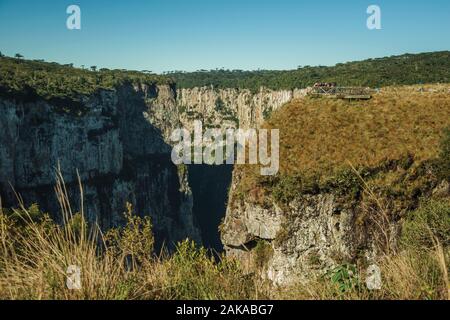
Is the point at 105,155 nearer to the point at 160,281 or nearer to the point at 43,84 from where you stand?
the point at 43,84

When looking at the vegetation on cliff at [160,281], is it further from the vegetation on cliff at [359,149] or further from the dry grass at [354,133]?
the dry grass at [354,133]

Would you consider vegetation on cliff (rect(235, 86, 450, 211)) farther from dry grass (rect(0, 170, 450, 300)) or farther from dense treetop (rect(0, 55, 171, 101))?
dense treetop (rect(0, 55, 171, 101))

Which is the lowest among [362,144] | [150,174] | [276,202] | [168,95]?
[150,174]

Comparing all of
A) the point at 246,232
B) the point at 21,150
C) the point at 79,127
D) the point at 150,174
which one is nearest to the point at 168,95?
the point at 150,174
